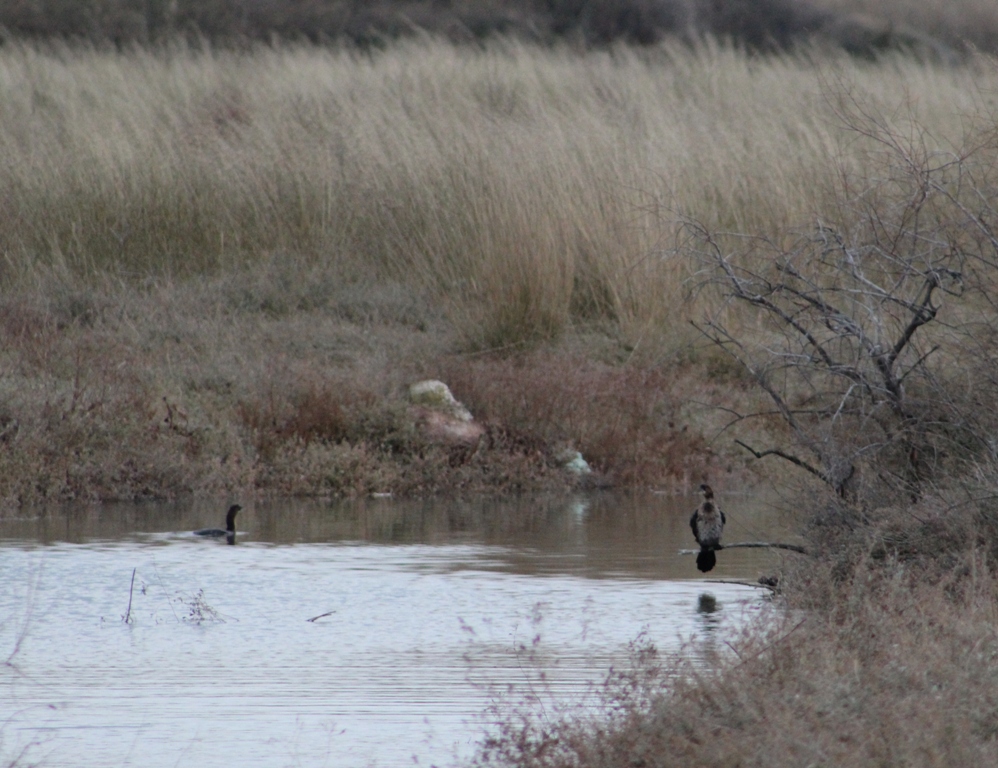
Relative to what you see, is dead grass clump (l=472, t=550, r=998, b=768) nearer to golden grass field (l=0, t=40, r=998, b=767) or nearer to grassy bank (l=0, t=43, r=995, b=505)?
golden grass field (l=0, t=40, r=998, b=767)

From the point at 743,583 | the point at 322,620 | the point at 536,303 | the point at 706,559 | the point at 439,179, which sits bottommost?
the point at 322,620

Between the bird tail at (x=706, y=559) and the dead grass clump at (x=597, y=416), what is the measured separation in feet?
12.1

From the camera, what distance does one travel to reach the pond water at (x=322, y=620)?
18.9 feet

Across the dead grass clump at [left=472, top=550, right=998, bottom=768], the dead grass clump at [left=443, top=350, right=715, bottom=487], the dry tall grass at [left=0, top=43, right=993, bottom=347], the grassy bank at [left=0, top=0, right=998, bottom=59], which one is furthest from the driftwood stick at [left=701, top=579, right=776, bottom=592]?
the grassy bank at [left=0, top=0, right=998, bottom=59]

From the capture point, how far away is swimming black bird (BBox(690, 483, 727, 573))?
27.3 ft

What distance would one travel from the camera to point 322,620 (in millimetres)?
7531

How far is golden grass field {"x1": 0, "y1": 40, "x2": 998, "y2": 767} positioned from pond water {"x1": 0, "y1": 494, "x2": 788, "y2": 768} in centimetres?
56

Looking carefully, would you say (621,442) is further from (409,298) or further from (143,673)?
(143,673)

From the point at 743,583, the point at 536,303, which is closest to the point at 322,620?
the point at 743,583

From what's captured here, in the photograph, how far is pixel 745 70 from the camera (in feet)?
66.9

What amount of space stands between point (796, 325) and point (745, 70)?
44.0ft

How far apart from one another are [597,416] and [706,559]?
13.5 ft

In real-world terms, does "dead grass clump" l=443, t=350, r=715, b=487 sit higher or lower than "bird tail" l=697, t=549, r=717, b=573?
higher

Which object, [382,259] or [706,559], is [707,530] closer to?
[706,559]
